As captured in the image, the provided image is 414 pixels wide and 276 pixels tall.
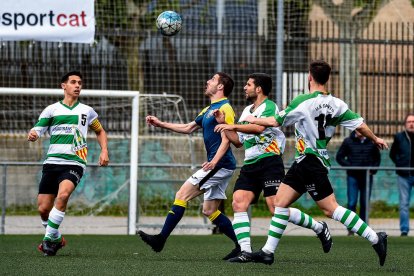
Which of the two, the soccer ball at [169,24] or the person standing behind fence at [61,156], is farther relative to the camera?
the soccer ball at [169,24]

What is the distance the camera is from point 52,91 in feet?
55.5

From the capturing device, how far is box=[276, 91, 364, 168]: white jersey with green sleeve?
10.4m

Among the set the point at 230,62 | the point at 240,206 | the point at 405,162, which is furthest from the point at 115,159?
the point at 240,206

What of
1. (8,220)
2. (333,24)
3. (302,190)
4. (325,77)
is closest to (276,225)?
(302,190)

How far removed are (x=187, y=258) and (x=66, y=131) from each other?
1913mm

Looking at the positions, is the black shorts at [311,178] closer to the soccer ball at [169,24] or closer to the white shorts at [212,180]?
the white shorts at [212,180]

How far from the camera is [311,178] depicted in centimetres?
1048

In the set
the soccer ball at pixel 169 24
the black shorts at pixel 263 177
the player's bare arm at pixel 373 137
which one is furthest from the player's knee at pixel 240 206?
the soccer ball at pixel 169 24

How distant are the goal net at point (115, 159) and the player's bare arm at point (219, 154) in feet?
21.5

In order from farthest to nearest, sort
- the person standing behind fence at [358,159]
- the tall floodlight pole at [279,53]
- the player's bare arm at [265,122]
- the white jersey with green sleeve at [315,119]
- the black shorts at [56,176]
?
1. the tall floodlight pole at [279,53]
2. the person standing behind fence at [358,159]
3. the black shorts at [56,176]
4. the white jersey with green sleeve at [315,119]
5. the player's bare arm at [265,122]

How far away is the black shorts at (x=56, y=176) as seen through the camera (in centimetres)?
1214

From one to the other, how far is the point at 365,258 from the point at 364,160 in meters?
6.59

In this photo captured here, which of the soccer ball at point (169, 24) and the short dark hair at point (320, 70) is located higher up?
the soccer ball at point (169, 24)

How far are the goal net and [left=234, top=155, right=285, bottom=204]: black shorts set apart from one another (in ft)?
21.4
